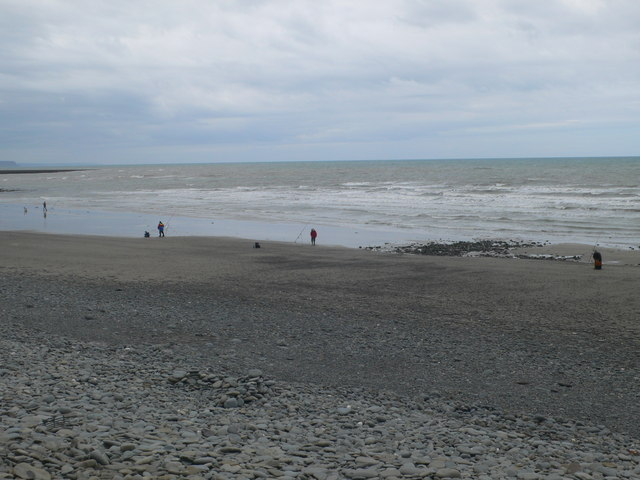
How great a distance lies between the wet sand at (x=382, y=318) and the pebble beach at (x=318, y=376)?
0.18 feet

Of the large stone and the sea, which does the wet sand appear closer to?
the large stone

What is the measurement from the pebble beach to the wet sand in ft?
0.18

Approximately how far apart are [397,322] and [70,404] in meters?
7.00

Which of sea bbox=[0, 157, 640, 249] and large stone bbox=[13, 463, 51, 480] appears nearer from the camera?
large stone bbox=[13, 463, 51, 480]

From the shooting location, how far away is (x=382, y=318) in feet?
42.0

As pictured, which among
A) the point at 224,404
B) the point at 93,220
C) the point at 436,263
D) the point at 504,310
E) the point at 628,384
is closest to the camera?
the point at 224,404

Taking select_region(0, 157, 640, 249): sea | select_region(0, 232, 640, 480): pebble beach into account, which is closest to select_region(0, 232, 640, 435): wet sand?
select_region(0, 232, 640, 480): pebble beach

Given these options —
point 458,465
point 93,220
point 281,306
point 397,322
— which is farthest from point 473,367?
point 93,220

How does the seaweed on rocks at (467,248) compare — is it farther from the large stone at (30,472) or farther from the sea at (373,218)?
the large stone at (30,472)

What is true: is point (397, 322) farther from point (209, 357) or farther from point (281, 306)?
point (209, 357)

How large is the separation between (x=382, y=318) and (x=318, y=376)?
4016 millimetres

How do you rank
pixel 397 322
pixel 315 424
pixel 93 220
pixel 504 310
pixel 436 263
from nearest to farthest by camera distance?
pixel 315 424, pixel 397 322, pixel 504 310, pixel 436 263, pixel 93 220

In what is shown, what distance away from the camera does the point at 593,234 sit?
30656mm

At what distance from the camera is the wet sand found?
8984 millimetres
